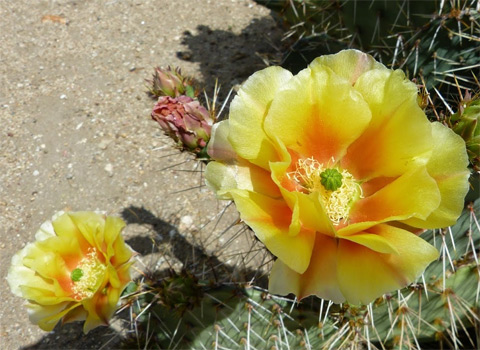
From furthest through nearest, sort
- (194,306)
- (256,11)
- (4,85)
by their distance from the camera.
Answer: (256,11)
(4,85)
(194,306)

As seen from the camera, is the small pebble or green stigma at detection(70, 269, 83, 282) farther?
the small pebble

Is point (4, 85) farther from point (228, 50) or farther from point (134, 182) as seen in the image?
point (228, 50)

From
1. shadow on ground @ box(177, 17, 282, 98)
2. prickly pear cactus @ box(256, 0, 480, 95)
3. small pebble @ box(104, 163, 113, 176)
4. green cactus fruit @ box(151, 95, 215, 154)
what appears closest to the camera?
green cactus fruit @ box(151, 95, 215, 154)

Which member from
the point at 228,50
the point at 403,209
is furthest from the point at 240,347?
the point at 228,50

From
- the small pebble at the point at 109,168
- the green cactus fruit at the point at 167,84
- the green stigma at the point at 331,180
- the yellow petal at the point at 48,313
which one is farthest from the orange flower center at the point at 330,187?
the small pebble at the point at 109,168

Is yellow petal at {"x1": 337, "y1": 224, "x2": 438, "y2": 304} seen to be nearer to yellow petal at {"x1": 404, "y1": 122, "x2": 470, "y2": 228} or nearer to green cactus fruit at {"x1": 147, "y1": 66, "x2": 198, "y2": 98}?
yellow petal at {"x1": 404, "y1": 122, "x2": 470, "y2": 228}

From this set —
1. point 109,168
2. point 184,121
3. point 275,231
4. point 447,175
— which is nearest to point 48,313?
point 184,121

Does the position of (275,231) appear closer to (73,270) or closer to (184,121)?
(184,121)

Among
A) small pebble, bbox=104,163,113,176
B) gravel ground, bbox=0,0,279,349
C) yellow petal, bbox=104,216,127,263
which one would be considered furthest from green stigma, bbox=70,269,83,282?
small pebble, bbox=104,163,113,176
